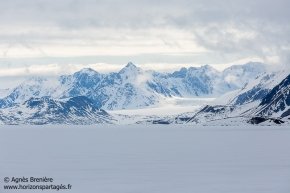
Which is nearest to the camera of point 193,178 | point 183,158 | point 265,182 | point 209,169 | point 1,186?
point 1,186

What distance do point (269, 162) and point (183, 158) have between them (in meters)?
17.2

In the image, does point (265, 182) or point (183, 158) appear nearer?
point (265, 182)

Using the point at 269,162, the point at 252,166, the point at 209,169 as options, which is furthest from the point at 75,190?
the point at 269,162

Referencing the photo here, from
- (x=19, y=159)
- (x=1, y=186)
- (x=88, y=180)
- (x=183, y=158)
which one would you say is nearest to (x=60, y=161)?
(x=19, y=159)

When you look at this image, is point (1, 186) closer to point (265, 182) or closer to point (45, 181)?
point (45, 181)

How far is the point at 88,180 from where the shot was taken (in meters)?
74.0

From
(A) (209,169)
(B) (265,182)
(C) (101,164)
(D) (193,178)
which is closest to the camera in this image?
(B) (265,182)

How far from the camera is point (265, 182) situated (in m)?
71.4

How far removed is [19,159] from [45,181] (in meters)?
37.2

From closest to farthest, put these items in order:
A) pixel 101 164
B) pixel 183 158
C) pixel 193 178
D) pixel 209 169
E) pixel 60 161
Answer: pixel 193 178, pixel 209 169, pixel 101 164, pixel 60 161, pixel 183 158

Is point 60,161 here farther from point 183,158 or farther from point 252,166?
point 252,166

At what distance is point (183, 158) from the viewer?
110 metres

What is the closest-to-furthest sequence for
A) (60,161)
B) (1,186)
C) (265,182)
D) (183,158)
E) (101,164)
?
(1,186) < (265,182) < (101,164) < (60,161) < (183,158)

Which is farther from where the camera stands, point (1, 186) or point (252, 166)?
point (252, 166)
